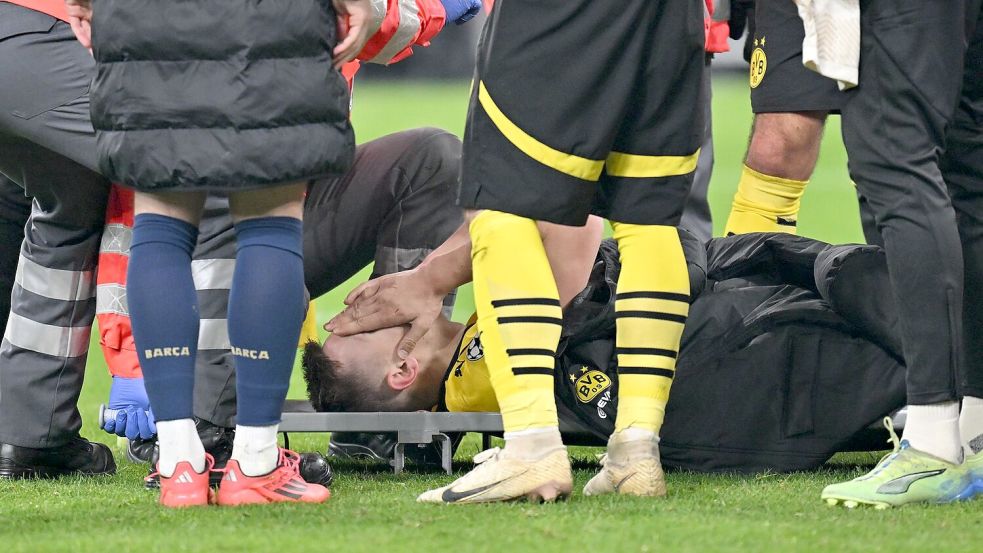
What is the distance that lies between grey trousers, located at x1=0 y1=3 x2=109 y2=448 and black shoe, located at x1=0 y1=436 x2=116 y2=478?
1.0 inches

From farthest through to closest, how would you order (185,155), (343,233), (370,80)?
(370,80) → (343,233) → (185,155)

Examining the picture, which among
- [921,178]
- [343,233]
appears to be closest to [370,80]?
[343,233]

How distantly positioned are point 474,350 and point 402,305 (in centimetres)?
21

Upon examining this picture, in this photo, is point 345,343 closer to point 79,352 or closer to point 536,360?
point 79,352

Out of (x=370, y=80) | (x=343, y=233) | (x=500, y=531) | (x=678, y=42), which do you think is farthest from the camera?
(x=370, y=80)

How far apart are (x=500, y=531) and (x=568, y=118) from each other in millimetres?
761

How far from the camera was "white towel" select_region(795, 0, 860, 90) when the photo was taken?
252 centimetres

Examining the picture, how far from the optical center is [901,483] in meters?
2.49

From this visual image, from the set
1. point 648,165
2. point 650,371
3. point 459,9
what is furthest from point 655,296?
point 459,9

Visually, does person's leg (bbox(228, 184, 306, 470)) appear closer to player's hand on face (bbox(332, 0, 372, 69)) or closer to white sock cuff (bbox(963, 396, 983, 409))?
player's hand on face (bbox(332, 0, 372, 69))

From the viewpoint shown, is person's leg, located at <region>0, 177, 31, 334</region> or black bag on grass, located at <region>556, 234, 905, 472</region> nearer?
black bag on grass, located at <region>556, 234, 905, 472</region>

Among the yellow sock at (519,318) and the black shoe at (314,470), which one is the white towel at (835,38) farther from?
the black shoe at (314,470)

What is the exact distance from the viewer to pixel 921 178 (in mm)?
2512

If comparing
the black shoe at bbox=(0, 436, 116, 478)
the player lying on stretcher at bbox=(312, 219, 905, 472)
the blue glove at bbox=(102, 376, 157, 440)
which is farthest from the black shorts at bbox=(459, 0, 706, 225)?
the black shoe at bbox=(0, 436, 116, 478)
